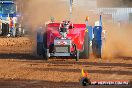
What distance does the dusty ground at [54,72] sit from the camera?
13755 millimetres

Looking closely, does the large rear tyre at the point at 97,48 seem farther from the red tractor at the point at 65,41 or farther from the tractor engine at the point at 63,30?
the tractor engine at the point at 63,30

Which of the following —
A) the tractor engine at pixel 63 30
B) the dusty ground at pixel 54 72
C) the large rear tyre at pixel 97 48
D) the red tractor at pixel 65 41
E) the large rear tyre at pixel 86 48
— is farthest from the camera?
the large rear tyre at pixel 97 48

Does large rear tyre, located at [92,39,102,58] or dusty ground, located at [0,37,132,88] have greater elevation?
large rear tyre, located at [92,39,102,58]

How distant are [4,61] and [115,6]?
51.8 meters

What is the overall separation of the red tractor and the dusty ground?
1.27ft

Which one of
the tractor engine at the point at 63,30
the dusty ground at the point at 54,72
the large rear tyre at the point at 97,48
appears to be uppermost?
the tractor engine at the point at 63,30

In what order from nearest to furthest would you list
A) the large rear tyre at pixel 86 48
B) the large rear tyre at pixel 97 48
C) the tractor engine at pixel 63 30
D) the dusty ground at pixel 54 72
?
the dusty ground at pixel 54 72 → the tractor engine at pixel 63 30 → the large rear tyre at pixel 86 48 → the large rear tyre at pixel 97 48

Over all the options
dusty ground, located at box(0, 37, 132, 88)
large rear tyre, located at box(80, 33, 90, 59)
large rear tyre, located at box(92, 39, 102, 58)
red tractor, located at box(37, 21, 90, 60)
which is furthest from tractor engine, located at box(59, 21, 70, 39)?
large rear tyre, located at box(92, 39, 102, 58)

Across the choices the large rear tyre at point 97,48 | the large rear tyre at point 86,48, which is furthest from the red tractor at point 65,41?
the large rear tyre at point 97,48

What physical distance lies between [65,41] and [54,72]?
4594mm

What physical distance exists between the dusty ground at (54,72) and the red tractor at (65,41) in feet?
1.27

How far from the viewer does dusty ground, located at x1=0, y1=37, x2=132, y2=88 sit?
542 inches

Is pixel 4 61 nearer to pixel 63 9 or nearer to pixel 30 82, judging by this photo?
pixel 30 82

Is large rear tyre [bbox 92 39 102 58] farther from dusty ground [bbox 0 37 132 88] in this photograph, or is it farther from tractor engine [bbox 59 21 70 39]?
tractor engine [bbox 59 21 70 39]
